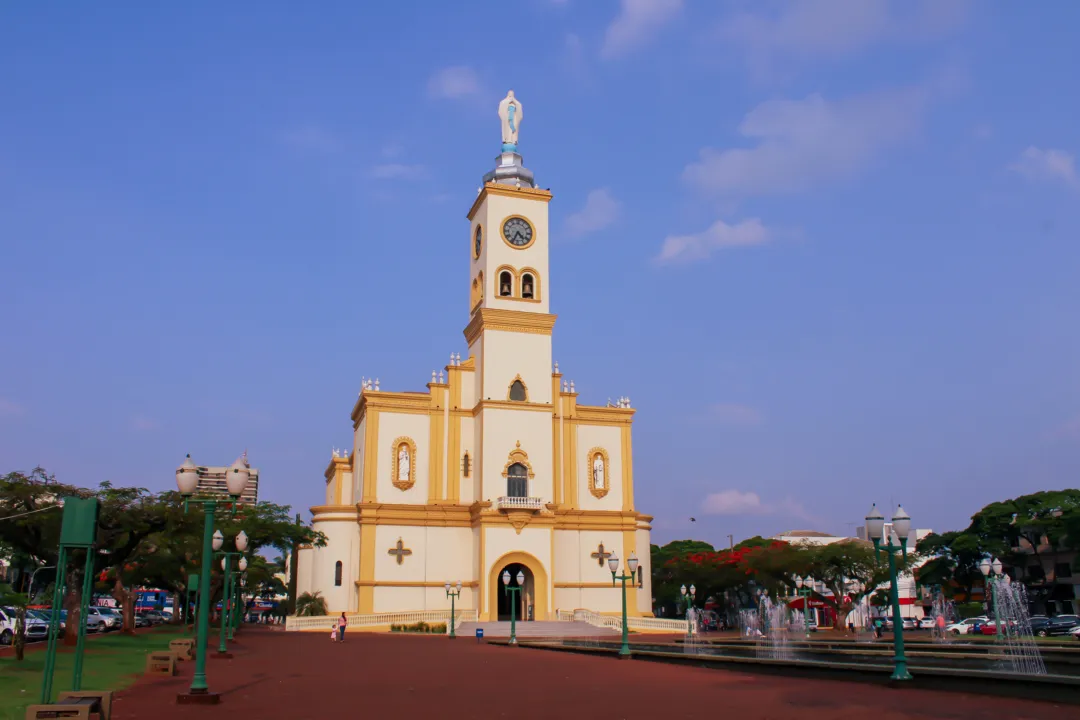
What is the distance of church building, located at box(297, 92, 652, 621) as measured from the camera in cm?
4669

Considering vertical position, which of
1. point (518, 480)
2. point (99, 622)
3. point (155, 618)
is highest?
point (518, 480)

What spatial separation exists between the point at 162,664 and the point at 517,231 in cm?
3539

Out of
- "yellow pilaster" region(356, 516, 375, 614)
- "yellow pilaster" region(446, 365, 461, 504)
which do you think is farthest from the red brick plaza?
"yellow pilaster" region(446, 365, 461, 504)

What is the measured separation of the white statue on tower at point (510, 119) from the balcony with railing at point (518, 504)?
2080 cm

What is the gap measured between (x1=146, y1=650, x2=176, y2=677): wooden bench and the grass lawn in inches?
9.8

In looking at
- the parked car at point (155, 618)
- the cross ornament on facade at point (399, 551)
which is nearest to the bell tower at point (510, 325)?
the cross ornament on facade at point (399, 551)

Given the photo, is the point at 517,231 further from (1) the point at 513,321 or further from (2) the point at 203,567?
(2) the point at 203,567

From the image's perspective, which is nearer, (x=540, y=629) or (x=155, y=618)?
(x=540, y=629)

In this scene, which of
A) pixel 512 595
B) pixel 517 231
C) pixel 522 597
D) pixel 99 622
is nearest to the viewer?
pixel 512 595

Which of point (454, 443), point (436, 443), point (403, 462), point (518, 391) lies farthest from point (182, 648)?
point (518, 391)

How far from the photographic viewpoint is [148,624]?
54.8 metres

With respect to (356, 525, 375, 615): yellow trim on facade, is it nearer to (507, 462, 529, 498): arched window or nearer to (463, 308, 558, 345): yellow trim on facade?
(507, 462, 529, 498): arched window

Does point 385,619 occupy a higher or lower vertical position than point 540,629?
higher

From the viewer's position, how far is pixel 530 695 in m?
15.4
